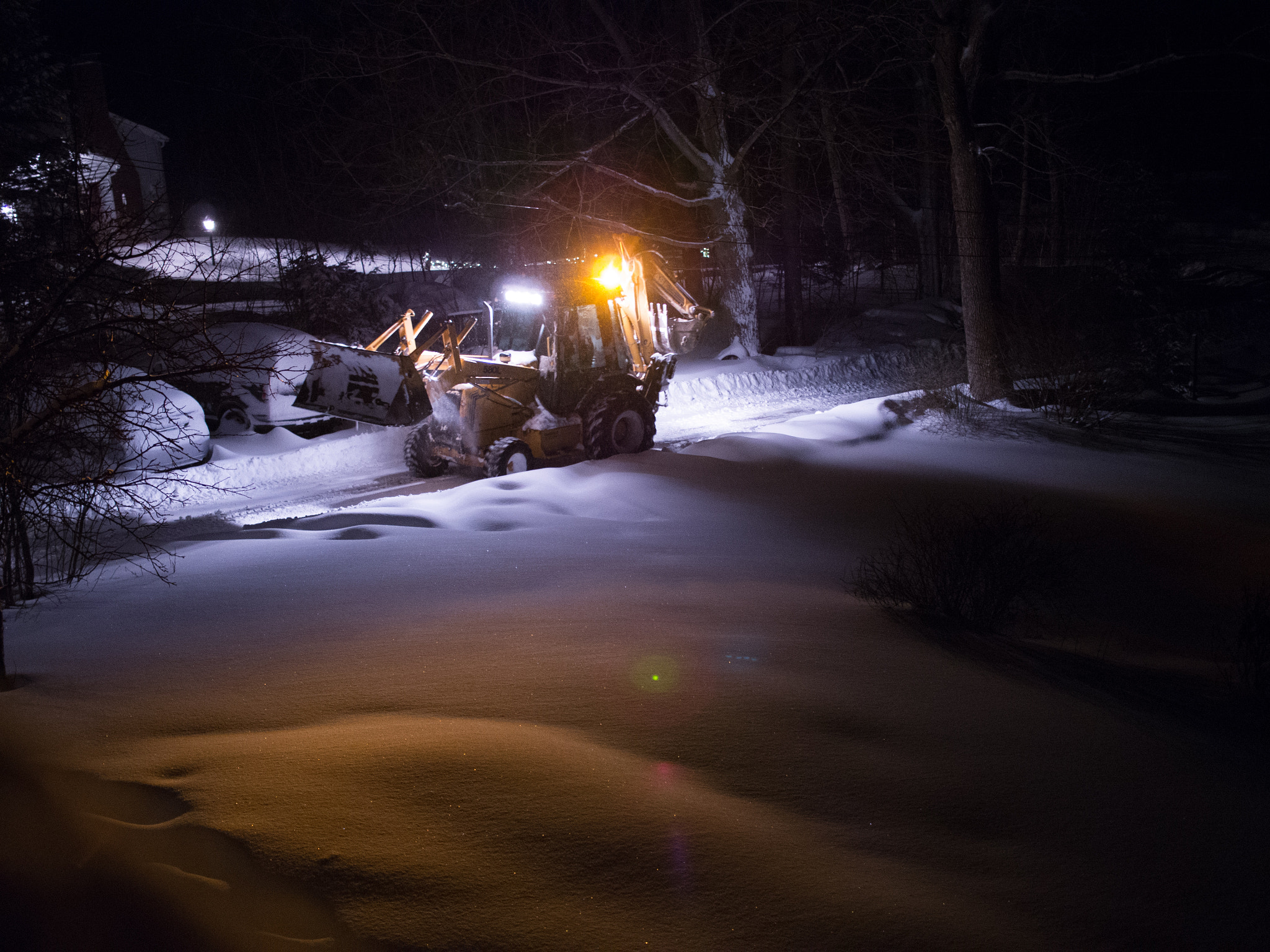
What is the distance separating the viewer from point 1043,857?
3164 mm

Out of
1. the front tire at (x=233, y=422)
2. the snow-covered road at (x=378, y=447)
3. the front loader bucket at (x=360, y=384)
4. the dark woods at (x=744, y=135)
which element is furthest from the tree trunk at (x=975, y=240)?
the front tire at (x=233, y=422)

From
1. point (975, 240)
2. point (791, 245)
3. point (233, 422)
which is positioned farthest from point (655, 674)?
point (791, 245)

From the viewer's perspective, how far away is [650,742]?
3.82m

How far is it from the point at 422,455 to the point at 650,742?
934 cm

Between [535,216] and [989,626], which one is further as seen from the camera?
[535,216]

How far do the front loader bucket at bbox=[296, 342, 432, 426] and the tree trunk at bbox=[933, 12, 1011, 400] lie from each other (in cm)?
1033

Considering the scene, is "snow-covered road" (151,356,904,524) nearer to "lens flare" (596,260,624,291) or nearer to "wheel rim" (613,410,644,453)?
"wheel rim" (613,410,644,453)

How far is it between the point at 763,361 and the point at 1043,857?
19.5 metres

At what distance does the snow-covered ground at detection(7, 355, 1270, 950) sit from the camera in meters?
2.77

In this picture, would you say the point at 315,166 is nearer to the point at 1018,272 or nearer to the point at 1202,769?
the point at 1018,272

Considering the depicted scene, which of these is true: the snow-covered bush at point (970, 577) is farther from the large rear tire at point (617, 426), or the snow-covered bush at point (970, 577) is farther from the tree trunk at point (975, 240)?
the tree trunk at point (975, 240)

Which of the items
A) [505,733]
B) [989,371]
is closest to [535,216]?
[989,371]

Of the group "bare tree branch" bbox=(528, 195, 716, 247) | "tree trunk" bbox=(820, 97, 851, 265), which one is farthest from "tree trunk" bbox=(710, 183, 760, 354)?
"tree trunk" bbox=(820, 97, 851, 265)

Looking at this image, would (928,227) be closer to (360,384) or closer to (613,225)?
(613,225)
